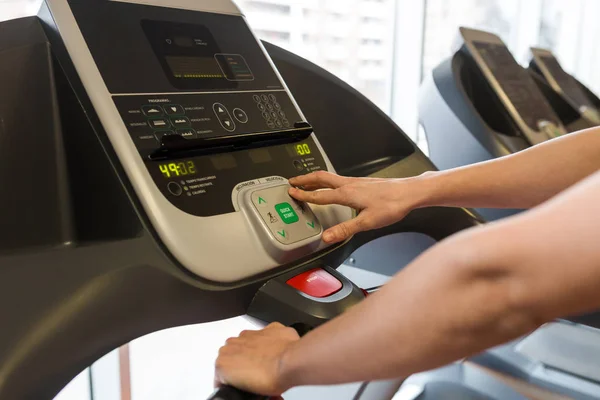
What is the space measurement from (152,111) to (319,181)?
8.9 inches

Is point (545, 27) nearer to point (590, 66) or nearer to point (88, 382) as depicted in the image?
point (590, 66)

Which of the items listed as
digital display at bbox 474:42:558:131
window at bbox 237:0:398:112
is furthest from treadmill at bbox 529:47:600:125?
window at bbox 237:0:398:112

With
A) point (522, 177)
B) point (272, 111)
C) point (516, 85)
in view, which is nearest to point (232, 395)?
point (272, 111)

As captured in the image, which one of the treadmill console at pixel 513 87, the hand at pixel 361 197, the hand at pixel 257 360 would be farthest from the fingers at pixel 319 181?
the treadmill console at pixel 513 87

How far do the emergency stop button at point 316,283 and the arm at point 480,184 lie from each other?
0.09 meters

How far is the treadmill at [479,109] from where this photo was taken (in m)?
1.32

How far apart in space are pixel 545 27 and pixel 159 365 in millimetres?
3082

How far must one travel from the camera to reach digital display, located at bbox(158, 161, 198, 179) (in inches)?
24.9

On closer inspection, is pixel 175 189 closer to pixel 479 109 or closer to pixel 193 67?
pixel 193 67

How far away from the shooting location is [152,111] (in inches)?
25.9

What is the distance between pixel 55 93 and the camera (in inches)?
25.9

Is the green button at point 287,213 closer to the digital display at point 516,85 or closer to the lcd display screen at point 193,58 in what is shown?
the lcd display screen at point 193,58

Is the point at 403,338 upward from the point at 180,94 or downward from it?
downward

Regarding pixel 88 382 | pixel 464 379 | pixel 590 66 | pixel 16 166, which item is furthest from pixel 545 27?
pixel 16 166
